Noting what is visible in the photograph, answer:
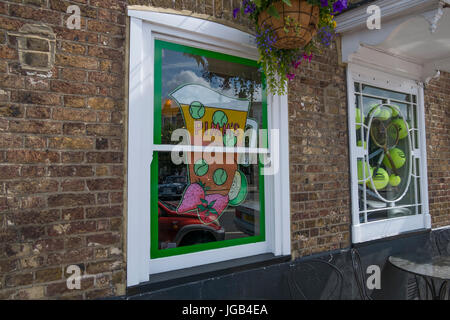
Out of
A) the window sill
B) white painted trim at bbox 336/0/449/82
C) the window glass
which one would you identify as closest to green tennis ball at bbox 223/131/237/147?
the window glass

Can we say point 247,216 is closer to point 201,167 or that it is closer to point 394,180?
point 201,167

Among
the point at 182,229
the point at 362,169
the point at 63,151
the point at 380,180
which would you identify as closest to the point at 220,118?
the point at 182,229

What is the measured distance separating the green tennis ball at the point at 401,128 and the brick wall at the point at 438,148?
0.47 meters

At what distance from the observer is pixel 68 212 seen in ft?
5.97

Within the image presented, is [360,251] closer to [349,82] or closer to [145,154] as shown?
[349,82]

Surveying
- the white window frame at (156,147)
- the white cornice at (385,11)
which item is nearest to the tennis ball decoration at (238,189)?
the white window frame at (156,147)

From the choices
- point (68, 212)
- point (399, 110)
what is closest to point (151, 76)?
point (68, 212)

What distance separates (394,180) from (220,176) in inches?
95.9

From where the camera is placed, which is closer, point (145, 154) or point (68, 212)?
point (68, 212)

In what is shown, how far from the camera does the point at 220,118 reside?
2.53 meters

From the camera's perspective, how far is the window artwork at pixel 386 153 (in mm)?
3336

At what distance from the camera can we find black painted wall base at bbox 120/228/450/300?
2.16 m

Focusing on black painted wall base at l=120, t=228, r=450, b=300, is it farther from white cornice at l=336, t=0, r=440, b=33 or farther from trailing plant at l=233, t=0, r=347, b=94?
white cornice at l=336, t=0, r=440, b=33

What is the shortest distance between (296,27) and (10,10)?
5.82ft
